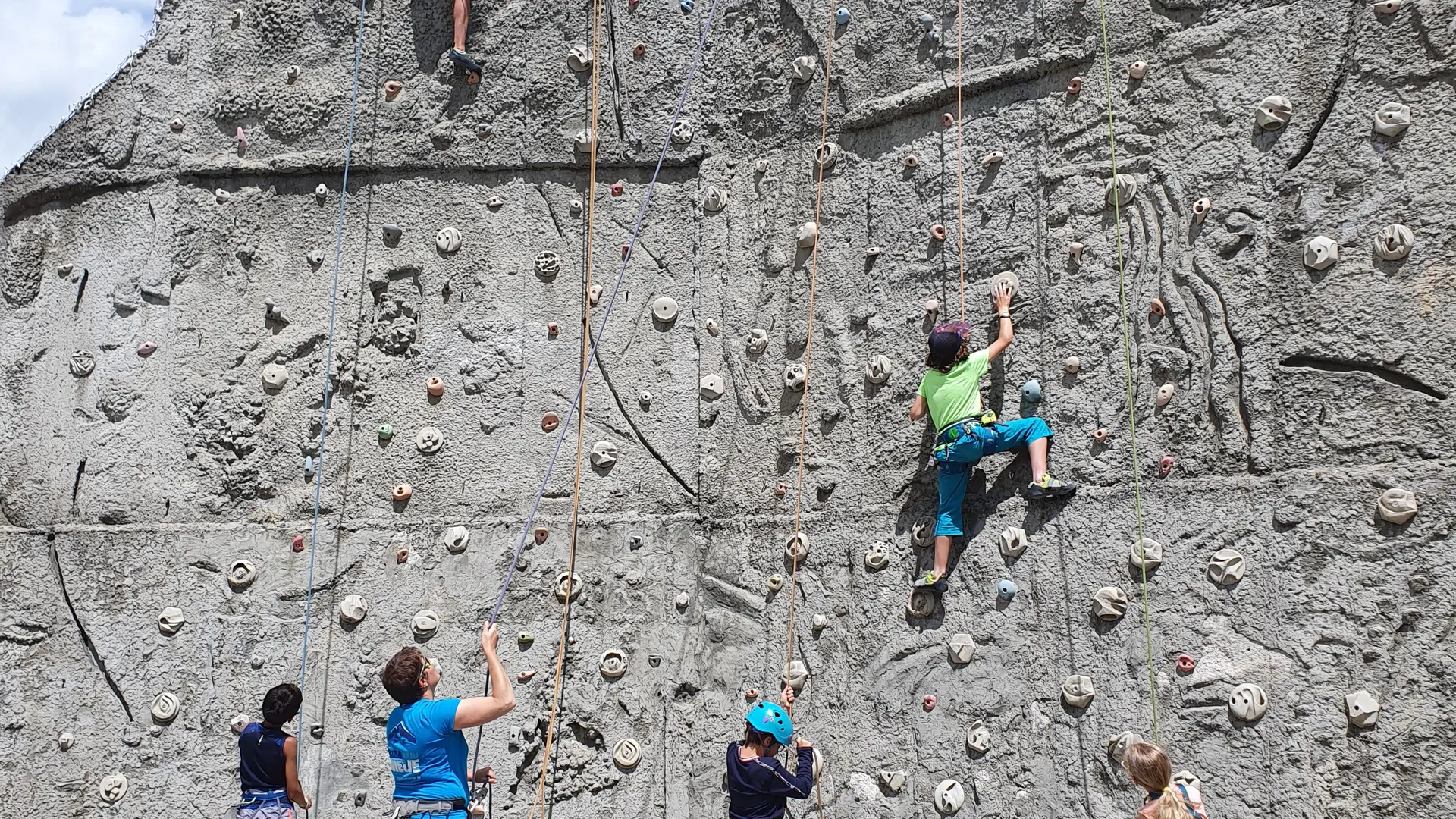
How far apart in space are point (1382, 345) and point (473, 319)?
3.95m

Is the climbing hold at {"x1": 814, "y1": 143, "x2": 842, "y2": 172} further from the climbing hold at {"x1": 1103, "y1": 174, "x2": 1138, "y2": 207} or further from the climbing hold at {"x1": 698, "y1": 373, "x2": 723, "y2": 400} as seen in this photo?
the climbing hold at {"x1": 1103, "y1": 174, "x2": 1138, "y2": 207}

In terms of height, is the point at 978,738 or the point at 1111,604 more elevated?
the point at 1111,604

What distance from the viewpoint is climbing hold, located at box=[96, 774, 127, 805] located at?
5500 millimetres

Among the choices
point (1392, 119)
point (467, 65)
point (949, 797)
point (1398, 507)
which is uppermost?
point (467, 65)

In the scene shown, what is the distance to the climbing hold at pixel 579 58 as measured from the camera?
6172 mm

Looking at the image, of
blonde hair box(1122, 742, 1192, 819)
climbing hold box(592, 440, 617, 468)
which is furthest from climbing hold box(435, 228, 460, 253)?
blonde hair box(1122, 742, 1192, 819)

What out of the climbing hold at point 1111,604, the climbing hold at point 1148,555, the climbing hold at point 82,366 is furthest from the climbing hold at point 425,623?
the climbing hold at point 1148,555

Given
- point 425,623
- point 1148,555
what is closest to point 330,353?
point 425,623

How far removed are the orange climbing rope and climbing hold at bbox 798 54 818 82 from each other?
1.03 metres

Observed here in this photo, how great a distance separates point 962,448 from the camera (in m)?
4.75

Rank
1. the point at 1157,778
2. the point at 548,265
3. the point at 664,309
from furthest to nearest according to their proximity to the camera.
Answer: the point at 548,265 → the point at 664,309 → the point at 1157,778

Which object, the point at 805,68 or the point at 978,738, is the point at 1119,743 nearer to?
the point at 978,738

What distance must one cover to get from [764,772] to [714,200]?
287cm

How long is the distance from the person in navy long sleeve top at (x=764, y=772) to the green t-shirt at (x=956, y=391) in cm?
136
